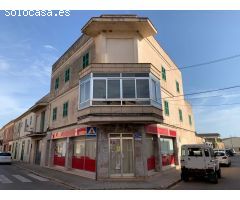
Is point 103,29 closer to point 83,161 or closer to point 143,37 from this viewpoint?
point 143,37

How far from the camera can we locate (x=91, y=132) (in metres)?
14.2

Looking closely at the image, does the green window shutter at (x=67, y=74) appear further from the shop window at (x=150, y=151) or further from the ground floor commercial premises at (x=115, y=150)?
the shop window at (x=150, y=151)

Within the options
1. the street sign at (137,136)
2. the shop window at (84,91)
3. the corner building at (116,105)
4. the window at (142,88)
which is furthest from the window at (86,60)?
the street sign at (137,136)

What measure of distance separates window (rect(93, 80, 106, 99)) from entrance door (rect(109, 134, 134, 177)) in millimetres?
2556

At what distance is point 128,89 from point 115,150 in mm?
3768

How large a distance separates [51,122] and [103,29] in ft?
38.1

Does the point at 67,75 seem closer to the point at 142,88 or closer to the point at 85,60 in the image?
the point at 85,60

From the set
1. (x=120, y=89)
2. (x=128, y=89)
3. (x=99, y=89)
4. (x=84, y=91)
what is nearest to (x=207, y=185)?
(x=128, y=89)

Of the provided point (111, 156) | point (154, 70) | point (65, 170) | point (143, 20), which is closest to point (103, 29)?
point (143, 20)

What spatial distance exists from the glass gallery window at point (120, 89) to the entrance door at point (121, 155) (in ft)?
7.48

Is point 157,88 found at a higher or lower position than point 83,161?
higher

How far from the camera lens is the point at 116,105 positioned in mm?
13117

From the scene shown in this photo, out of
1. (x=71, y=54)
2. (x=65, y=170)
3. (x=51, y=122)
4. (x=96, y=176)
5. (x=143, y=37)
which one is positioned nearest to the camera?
(x=96, y=176)

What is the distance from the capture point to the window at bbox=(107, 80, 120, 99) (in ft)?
43.6
